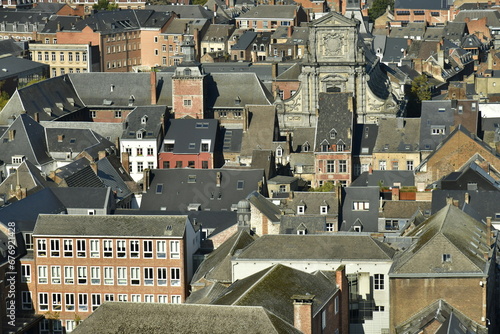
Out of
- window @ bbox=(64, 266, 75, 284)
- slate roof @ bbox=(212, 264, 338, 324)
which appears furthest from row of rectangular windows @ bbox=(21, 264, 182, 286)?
slate roof @ bbox=(212, 264, 338, 324)

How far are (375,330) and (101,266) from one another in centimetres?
1954

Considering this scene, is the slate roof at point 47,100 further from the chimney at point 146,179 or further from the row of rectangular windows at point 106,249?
the row of rectangular windows at point 106,249

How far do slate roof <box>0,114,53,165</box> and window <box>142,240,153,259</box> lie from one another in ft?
114

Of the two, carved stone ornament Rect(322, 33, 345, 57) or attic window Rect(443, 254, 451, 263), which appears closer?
attic window Rect(443, 254, 451, 263)

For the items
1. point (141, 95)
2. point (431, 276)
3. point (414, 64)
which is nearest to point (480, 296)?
point (431, 276)

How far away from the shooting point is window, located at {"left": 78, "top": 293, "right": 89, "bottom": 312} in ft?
327

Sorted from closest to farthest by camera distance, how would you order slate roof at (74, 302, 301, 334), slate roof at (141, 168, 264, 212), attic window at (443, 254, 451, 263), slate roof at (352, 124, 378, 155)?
slate roof at (74, 302, 301, 334), attic window at (443, 254, 451, 263), slate roof at (141, 168, 264, 212), slate roof at (352, 124, 378, 155)

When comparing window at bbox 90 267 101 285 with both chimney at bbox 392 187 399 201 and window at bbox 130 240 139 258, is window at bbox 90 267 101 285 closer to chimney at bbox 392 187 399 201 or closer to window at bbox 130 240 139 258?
window at bbox 130 240 139 258

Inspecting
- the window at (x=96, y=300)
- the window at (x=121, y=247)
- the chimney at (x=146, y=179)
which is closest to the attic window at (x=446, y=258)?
the window at (x=121, y=247)

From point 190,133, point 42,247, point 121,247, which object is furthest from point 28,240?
point 190,133

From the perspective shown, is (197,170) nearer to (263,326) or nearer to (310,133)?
(310,133)

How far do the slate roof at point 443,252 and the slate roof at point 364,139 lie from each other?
43.3 meters

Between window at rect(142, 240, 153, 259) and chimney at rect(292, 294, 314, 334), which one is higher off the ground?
chimney at rect(292, 294, 314, 334)

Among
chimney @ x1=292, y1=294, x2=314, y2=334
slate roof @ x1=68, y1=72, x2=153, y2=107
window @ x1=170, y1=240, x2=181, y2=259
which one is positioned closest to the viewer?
chimney @ x1=292, y1=294, x2=314, y2=334
